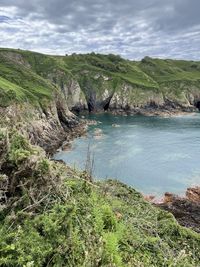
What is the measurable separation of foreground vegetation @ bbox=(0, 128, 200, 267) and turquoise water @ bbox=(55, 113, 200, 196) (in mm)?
31306

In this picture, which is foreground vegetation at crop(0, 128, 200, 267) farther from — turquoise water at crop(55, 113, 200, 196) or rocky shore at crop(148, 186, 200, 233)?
turquoise water at crop(55, 113, 200, 196)

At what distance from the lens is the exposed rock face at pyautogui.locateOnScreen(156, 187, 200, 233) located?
112 feet

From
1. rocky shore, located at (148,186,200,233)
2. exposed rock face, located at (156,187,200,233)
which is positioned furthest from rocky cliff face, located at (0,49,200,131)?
exposed rock face, located at (156,187,200,233)

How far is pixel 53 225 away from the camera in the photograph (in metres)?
11.8

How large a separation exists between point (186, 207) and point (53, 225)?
29057 mm

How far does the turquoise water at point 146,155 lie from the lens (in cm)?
5113

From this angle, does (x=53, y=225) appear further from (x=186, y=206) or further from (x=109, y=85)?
(x=109, y=85)

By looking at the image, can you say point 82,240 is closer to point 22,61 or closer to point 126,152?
point 126,152

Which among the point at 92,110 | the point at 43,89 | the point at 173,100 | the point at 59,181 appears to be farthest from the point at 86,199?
the point at 173,100

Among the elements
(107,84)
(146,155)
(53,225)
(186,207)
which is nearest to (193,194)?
(186,207)

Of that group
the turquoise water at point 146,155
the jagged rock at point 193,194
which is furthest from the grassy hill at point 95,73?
the jagged rock at point 193,194

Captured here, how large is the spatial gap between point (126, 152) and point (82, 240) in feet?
182

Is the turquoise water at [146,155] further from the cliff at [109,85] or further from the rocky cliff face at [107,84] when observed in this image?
the cliff at [109,85]

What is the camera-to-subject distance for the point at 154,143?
253ft
